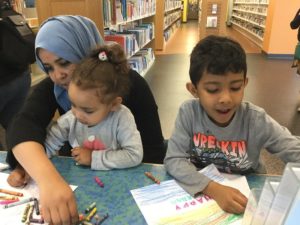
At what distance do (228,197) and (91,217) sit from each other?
336mm

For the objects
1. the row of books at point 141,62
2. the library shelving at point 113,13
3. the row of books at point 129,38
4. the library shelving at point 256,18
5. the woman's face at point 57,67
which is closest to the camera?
the woman's face at point 57,67

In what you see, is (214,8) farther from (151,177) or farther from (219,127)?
(151,177)

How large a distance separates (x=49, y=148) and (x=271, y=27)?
20.9 ft

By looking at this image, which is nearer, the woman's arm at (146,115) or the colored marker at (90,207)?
the colored marker at (90,207)

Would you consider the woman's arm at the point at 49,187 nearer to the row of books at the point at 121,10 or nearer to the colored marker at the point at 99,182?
the colored marker at the point at 99,182

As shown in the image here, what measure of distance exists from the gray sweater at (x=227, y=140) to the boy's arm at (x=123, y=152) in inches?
4.1

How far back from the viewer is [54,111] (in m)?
1.08

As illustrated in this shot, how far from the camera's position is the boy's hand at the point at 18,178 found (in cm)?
78

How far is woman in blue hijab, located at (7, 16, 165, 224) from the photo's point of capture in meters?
0.66

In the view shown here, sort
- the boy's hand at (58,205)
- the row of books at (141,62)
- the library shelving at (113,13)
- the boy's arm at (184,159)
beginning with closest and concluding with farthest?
1. the boy's hand at (58,205)
2. the boy's arm at (184,159)
3. the library shelving at (113,13)
4. the row of books at (141,62)

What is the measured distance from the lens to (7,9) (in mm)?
1505

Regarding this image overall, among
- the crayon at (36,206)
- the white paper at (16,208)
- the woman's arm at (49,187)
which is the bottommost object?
the white paper at (16,208)

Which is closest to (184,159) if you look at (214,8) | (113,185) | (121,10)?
(113,185)

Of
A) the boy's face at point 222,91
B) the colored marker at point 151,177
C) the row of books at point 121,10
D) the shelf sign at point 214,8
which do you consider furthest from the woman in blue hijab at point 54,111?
the shelf sign at point 214,8
